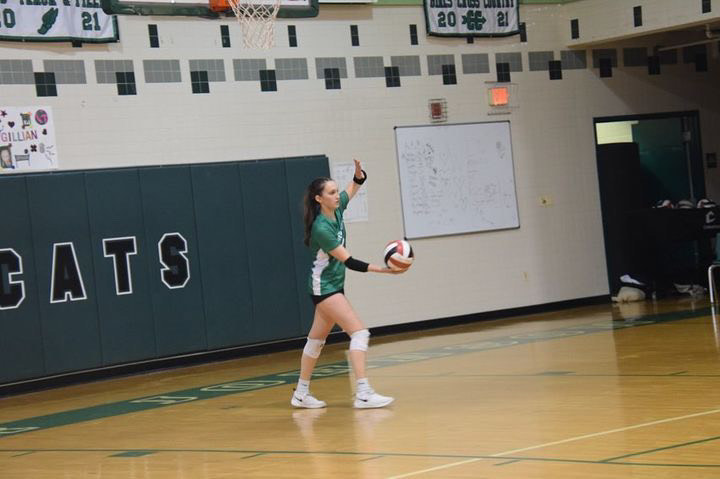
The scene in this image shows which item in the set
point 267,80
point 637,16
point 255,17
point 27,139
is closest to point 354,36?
point 267,80

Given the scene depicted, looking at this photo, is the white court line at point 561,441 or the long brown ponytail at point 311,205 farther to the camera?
the long brown ponytail at point 311,205

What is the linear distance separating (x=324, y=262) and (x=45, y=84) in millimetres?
5672

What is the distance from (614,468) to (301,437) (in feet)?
9.56

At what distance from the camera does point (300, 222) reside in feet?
50.9

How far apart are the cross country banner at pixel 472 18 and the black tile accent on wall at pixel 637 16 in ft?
5.66

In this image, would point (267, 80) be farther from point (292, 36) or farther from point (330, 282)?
point (330, 282)

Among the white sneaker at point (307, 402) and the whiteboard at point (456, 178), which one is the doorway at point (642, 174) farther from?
the white sneaker at point (307, 402)

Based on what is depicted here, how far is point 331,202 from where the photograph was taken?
979 centimetres

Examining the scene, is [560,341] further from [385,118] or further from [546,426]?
[546,426]

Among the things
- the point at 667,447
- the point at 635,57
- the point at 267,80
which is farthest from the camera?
the point at 635,57

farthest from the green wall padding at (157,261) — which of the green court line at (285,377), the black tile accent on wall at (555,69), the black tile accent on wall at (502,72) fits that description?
the black tile accent on wall at (555,69)

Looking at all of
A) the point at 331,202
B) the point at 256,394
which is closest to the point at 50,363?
the point at 256,394

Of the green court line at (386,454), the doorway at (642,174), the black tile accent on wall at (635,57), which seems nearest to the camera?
the green court line at (386,454)

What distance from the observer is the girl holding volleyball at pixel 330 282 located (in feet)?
31.5
